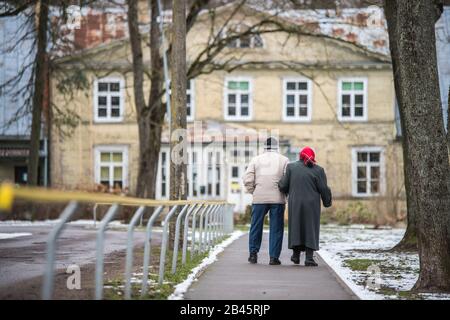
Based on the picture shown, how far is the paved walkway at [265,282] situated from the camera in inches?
398

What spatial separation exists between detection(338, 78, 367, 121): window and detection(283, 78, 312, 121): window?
1.59 meters

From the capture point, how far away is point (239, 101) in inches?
1907

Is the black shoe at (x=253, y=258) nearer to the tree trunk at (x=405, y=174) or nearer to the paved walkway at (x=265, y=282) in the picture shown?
the paved walkway at (x=265, y=282)

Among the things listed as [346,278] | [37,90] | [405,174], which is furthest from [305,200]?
[37,90]

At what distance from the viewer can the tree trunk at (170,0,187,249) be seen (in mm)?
17781

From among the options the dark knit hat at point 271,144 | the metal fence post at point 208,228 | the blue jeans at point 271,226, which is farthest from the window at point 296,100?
the blue jeans at point 271,226

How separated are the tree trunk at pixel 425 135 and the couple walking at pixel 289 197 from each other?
3.30m

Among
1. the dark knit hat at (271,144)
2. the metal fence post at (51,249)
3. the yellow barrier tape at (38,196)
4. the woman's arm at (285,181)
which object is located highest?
the dark knit hat at (271,144)

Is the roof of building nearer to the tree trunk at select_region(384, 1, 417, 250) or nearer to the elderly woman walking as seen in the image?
the tree trunk at select_region(384, 1, 417, 250)

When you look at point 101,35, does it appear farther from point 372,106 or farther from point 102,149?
point 372,106

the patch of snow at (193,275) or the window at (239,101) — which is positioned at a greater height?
the window at (239,101)
